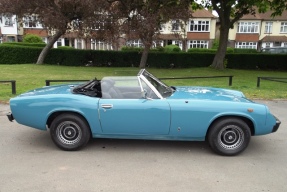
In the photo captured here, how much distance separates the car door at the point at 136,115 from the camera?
13.0 feet

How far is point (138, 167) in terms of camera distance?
3.61 metres

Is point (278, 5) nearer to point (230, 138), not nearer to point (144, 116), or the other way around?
point (230, 138)

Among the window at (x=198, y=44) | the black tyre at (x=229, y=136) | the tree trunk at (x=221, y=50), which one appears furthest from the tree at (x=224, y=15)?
the window at (x=198, y=44)

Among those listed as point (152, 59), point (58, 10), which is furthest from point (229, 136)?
point (152, 59)

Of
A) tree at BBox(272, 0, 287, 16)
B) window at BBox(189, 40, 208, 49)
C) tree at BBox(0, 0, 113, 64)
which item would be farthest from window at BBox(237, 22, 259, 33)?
tree at BBox(0, 0, 113, 64)

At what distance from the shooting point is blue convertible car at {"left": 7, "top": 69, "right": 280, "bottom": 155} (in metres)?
3.95

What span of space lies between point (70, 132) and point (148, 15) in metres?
11.3

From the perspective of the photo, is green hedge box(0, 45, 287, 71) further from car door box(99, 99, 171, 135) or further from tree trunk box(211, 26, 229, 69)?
car door box(99, 99, 171, 135)

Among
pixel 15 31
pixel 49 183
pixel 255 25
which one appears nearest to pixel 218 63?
pixel 49 183

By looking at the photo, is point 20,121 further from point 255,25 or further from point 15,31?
point 255,25

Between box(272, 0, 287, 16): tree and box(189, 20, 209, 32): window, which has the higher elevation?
box(189, 20, 209, 32): window

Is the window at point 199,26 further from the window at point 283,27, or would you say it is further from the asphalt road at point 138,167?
the asphalt road at point 138,167

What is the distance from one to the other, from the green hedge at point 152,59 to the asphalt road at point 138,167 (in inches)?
668

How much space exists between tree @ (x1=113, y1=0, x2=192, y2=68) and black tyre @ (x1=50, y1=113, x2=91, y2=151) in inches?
414
